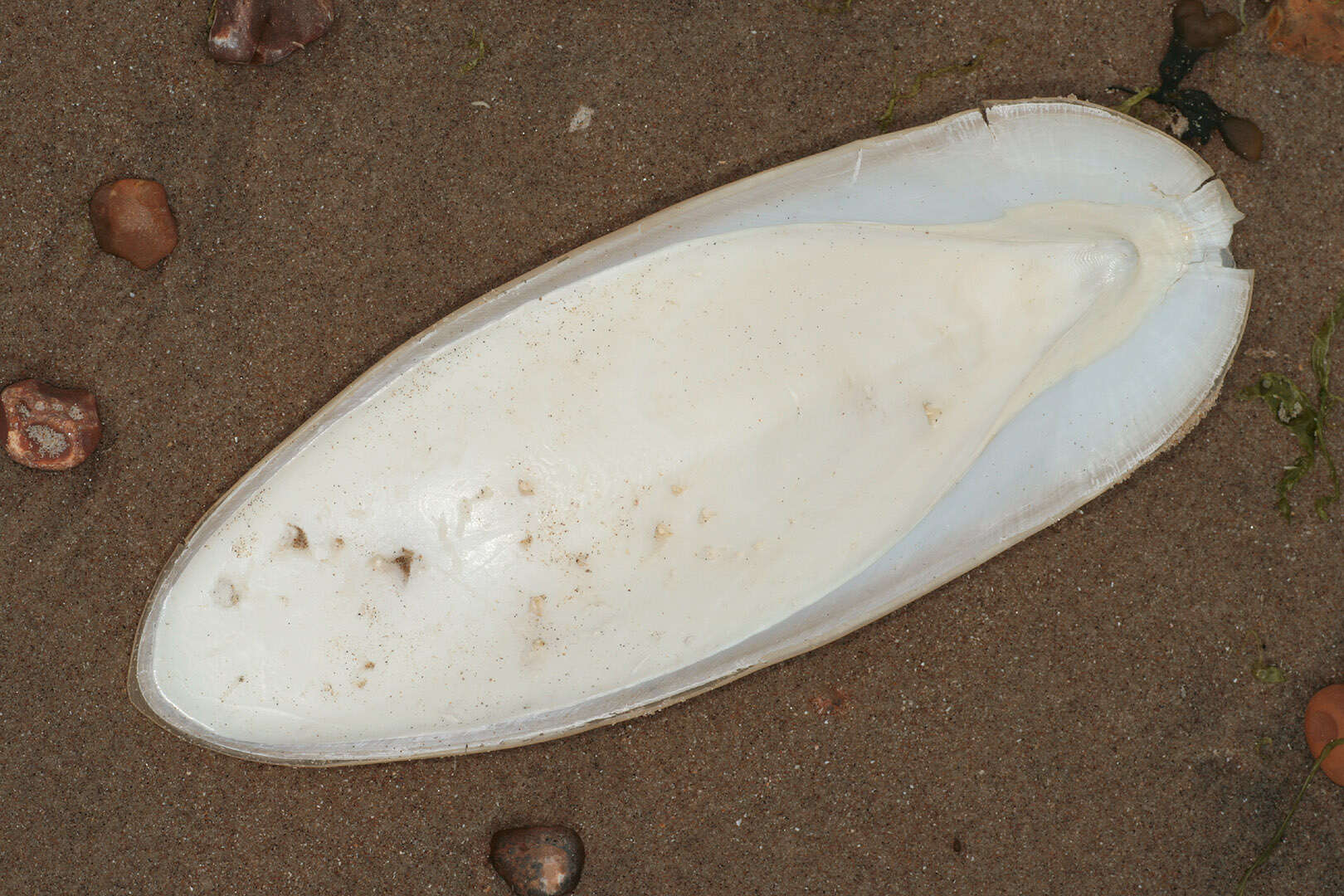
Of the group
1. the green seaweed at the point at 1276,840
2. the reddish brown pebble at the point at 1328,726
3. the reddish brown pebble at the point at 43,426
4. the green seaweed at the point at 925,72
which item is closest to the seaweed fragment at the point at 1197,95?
the green seaweed at the point at 925,72

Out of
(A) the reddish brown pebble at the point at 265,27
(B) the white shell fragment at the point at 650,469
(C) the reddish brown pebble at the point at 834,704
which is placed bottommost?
(C) the reddish brown pebble at the point at 834,704

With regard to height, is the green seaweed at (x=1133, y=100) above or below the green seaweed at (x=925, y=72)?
below

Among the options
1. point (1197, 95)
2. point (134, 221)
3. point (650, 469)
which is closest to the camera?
point (650, 469)

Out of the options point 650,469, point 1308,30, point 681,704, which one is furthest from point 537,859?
point 1308,30

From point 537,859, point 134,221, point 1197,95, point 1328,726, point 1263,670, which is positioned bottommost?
point 537,859

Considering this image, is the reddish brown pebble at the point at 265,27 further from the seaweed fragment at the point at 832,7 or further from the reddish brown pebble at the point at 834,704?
the reddish brown pebble at the point at 834,704

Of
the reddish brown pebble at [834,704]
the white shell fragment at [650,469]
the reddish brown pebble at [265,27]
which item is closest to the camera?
the white shell fragment at [650,469]

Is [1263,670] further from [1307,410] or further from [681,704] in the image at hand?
[681,704]

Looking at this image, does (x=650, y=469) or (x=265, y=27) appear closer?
(x=650, y=469)
